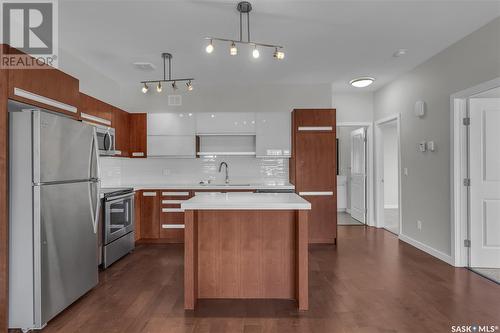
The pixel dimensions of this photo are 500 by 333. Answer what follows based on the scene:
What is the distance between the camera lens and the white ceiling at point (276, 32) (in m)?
2.76

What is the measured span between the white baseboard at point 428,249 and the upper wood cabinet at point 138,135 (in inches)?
180

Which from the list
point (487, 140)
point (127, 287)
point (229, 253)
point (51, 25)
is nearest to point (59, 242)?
point (127, 287)

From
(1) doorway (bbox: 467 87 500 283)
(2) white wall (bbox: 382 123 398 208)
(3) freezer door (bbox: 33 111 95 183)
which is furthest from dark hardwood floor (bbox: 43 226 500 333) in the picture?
(2) white wall (bbox: 382 123 398 208)

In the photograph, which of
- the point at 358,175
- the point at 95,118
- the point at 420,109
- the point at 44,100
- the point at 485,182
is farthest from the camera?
the point at 358,175

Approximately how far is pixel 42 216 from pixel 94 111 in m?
1.99

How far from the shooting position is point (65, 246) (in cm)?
257

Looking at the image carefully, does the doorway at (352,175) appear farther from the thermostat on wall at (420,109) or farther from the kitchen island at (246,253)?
the kitchen island at (246,253)

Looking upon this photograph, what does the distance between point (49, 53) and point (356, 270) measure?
4589mm

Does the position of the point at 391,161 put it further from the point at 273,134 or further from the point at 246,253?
the point at 246,253

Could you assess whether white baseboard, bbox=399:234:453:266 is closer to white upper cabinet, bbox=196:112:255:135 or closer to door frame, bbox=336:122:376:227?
door frame, bbox=336:122:376:227

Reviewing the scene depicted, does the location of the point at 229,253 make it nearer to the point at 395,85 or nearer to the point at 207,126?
the point at 207,126

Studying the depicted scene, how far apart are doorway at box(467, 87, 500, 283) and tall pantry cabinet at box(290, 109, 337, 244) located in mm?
1791

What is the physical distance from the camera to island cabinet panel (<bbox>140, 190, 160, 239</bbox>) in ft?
15.6

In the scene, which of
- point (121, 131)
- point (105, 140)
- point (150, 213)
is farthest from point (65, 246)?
point (121, 131)
